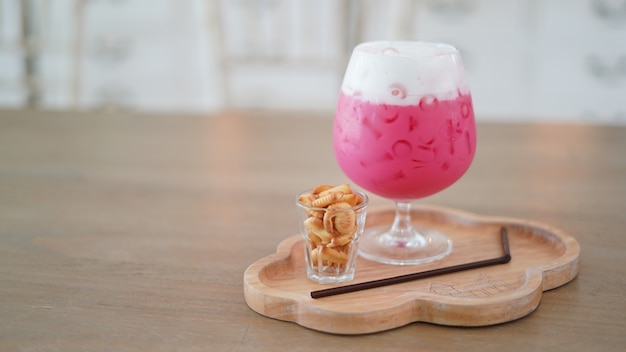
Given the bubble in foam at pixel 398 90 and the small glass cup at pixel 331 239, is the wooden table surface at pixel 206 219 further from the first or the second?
the bubble in foam at pixel 398 90

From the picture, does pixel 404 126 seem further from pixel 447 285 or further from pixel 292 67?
pixel 292 67

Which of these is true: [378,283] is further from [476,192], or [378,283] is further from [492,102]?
[492,102]

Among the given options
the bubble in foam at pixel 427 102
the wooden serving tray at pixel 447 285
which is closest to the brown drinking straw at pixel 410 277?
the wooden serving tray at pixel 447 285

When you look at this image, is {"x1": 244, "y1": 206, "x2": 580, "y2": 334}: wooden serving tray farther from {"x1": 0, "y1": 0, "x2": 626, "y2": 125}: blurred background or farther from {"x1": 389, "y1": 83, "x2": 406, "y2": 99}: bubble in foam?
{"x1": 0, "y1": 0, "x2": 626, "y2": 125}: blurred background

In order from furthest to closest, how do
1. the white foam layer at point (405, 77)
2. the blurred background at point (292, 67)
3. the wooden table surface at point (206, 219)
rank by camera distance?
the blurred background at point (292, 67), the white foam layer at point (405, 77), the wooden table surface at point (206, 219)

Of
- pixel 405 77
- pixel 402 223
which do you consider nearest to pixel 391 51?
pixel 405 77

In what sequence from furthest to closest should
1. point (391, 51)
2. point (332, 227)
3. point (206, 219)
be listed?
point (206, 219) → point (391, 51) → point (332, 227)

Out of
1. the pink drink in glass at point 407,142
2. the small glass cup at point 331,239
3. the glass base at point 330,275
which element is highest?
the pink drink in glass at point 407,142
